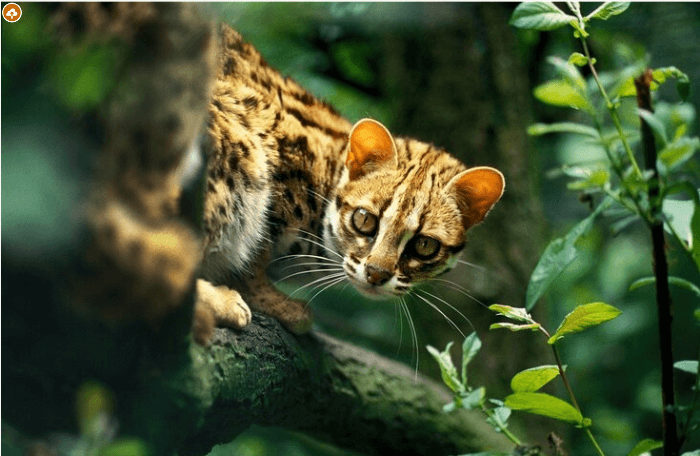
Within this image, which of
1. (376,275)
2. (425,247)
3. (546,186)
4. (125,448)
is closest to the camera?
(125,448)

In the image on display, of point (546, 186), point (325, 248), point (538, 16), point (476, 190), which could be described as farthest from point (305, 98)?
point (546, 186)

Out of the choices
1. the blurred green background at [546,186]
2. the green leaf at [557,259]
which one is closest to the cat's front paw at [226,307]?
the blurred green background at [546,186]

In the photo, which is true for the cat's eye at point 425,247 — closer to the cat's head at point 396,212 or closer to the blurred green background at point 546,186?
the cat's head at point 396,212

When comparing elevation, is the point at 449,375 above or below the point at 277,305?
above

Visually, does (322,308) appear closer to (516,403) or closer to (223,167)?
(223,167)

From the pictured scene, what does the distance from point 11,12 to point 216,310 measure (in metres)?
1.03

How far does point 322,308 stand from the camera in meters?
4.31

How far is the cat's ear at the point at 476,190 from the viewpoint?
262 centimetres

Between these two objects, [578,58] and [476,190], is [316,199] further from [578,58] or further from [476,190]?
[578,58]

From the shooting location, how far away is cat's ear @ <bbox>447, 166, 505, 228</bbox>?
2.62 metres

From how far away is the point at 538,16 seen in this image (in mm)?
1704

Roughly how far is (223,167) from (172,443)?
98 centimetres

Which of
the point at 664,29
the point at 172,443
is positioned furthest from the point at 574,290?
the point at 172,443

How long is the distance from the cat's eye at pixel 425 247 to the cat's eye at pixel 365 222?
0.17 meters
